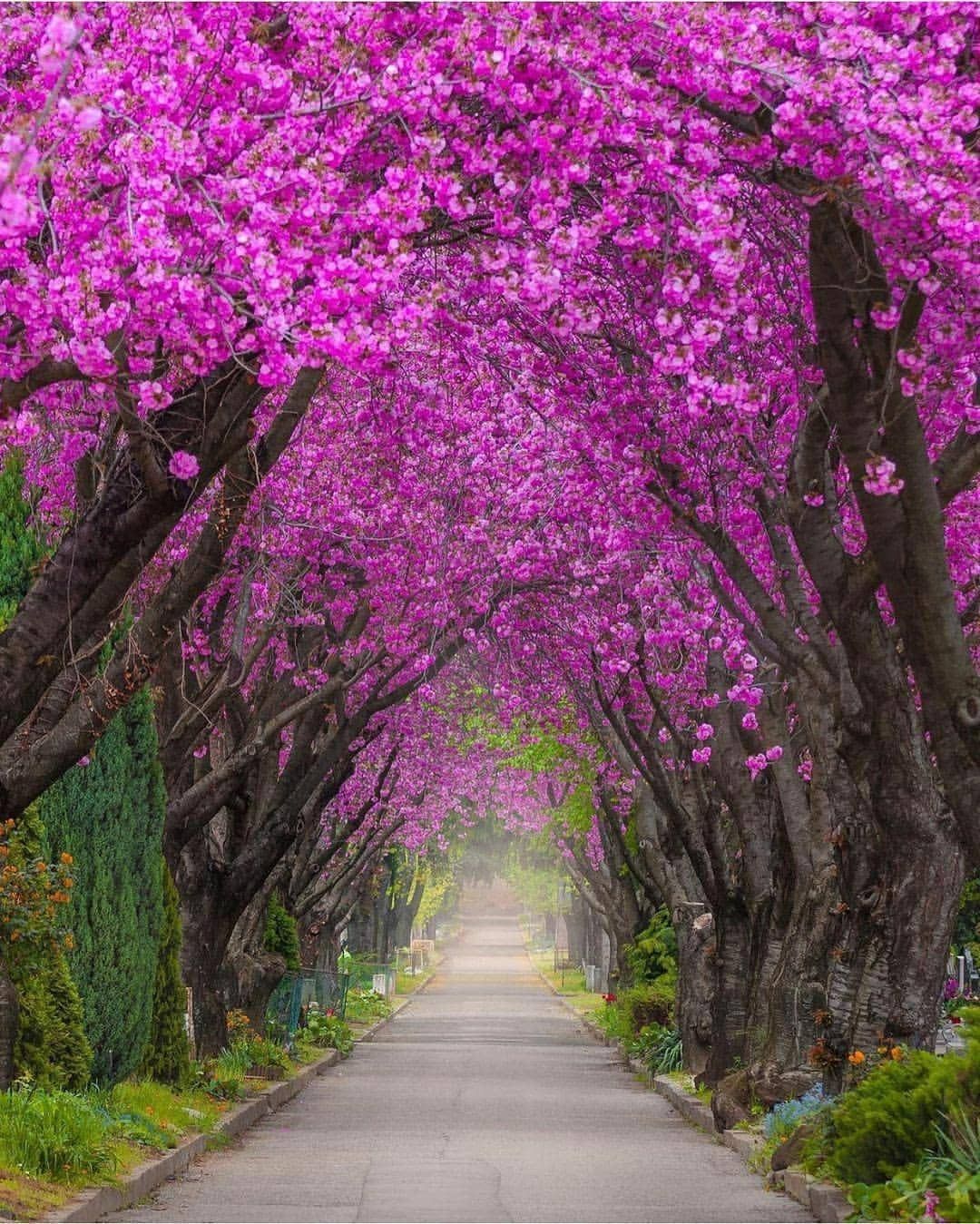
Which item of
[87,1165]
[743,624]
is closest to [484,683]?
[743,624]

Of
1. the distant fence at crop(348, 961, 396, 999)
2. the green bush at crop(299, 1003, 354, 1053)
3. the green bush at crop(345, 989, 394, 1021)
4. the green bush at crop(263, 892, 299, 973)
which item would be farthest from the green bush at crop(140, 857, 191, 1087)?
the distant fence at crop(348, 961, 396, 999)

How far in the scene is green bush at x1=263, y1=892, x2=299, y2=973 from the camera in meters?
30.6

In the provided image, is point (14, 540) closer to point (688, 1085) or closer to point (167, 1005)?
point (167, 1005)

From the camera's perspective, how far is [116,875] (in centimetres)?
1736

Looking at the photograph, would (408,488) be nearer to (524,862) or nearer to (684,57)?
(684,57)

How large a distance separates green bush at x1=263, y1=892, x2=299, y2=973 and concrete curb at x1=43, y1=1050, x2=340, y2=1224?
603cm

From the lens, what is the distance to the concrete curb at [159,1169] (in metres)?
11.9

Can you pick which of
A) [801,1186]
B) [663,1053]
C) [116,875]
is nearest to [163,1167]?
[116,875]

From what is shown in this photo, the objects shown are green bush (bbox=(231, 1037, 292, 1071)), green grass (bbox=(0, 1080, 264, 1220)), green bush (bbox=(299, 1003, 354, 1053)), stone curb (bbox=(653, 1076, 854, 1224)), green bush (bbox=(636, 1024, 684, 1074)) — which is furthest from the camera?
green bush (bbox=(299, 1003, 354, 1053))

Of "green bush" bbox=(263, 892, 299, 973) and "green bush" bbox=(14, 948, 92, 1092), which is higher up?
"green bush" bbox=(263, 892, 299, 973)

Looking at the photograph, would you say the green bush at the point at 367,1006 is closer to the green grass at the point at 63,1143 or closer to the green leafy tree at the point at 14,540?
the green grass at the point at 63,1143

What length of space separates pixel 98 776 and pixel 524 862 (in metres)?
83.0

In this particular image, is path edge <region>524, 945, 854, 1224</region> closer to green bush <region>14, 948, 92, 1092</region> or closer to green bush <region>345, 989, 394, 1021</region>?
green bush <region>14, 948, 92, 1092</region>

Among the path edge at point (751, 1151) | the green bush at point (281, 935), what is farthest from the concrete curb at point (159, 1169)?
the green bush at point (281, 935)
